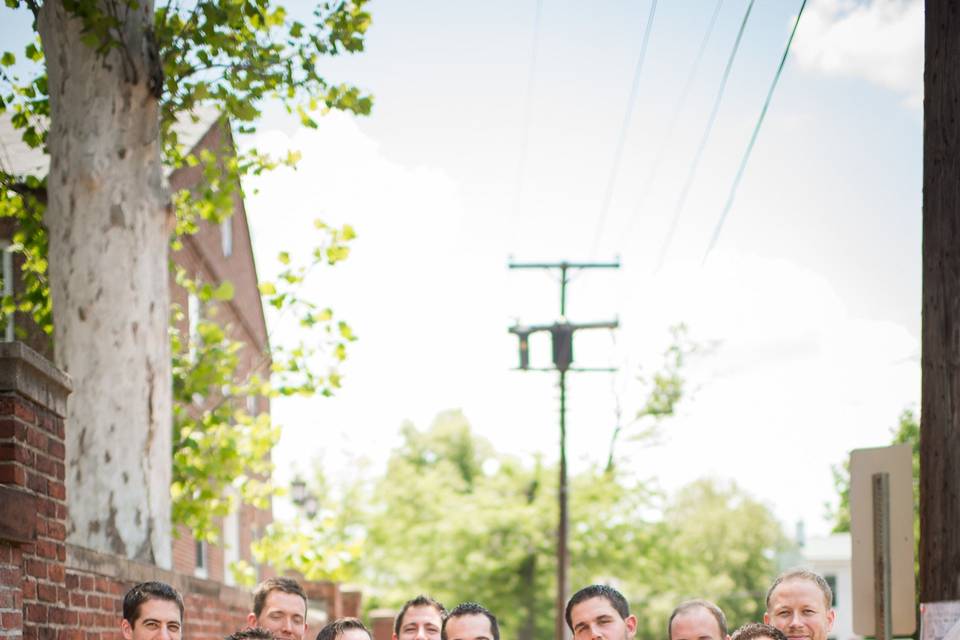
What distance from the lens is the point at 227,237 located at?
96.3 ft

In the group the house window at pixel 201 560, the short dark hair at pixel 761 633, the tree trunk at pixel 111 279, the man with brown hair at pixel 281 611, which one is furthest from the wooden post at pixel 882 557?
the house window at pixel 201 560

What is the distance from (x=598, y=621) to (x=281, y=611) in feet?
6.43

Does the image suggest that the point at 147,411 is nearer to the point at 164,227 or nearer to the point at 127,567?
the point at 164,227

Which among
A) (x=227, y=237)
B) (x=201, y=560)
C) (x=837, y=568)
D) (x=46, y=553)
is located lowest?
(x=837, y=568)

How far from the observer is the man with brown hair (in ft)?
24.6

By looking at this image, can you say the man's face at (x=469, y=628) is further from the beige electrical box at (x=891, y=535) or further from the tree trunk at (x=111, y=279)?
the tree trunk at (x=111, y=279)

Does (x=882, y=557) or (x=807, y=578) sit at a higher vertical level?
(x=882, y=557)

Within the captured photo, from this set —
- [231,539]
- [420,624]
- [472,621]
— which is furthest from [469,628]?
[231,539]

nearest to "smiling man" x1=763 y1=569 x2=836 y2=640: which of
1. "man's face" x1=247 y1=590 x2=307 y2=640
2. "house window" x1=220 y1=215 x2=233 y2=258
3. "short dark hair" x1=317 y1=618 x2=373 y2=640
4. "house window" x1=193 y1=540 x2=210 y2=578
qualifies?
"short dark hair" x1=317 y1=618 x2=373 y2=640

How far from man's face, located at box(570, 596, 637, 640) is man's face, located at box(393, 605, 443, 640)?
0.83 m

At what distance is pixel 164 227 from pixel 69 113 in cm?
114

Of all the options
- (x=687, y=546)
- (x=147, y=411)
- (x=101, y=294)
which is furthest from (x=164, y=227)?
(x=687, y=546)

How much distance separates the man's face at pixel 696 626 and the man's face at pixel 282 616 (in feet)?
7.02

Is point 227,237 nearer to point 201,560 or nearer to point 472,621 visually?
point 201,560
